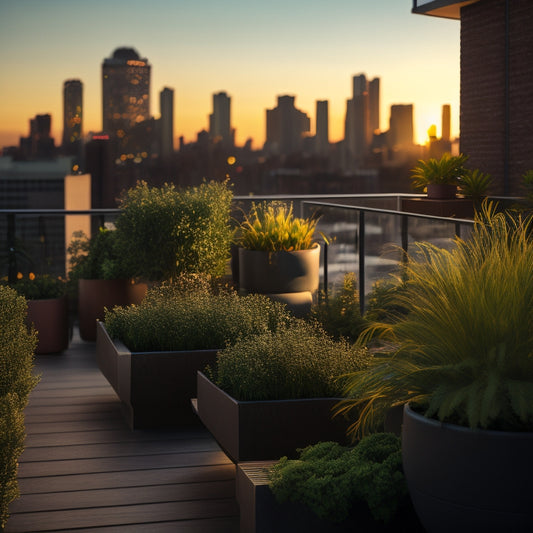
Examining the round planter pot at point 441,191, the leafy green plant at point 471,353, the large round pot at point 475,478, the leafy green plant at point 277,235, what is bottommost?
the large round pot at point 475,478

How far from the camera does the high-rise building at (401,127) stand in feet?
64.0

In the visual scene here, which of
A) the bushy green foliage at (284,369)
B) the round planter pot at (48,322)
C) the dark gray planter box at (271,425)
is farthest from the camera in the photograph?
the round planter pot at (48,322)

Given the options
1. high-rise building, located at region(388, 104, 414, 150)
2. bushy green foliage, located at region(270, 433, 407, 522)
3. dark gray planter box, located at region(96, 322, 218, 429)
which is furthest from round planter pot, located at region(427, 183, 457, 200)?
high-rise building, located at region(388, 104, 414, 150)

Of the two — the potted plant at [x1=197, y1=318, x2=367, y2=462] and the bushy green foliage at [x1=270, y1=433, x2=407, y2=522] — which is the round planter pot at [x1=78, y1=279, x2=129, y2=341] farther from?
the bushy green foliage at [x1=270, y1=433, x2=407, y2=522]

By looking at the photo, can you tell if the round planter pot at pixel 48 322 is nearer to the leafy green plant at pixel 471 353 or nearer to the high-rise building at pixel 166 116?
the leafy green plant at pixel 471 353

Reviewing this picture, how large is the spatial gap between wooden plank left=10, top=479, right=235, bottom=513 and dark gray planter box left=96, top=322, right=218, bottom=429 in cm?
83

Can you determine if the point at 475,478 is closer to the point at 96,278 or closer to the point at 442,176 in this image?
the point at 96,278

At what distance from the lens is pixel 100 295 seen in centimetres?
701

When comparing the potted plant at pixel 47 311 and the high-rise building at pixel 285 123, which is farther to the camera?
the high-rise building at pixel 285 123

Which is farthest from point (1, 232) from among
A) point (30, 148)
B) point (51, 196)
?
point (30, 148)

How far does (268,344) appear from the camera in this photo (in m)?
3.42

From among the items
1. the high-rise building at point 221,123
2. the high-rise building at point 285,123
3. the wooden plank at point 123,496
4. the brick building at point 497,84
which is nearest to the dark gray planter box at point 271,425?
the wooden plank at point 123,496

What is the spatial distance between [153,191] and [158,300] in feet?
6.84

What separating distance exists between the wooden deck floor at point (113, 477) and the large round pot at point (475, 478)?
3.23 feet
